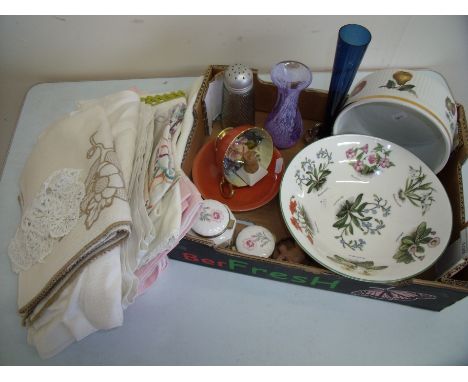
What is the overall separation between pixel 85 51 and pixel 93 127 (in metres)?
0.25

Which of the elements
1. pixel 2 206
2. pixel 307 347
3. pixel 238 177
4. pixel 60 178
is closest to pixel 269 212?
pixel 238 177

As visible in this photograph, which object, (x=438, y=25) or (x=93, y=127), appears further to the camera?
(x=438, y=25)

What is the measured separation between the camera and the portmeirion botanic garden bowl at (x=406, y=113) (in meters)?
0.50

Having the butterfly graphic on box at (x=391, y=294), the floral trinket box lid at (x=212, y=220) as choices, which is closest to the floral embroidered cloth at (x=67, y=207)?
the floral trinket box lid at (x=212, y=220)

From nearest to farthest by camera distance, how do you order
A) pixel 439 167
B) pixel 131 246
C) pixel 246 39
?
pixel 131 246 → pixel 439 167 → pixel 246 39

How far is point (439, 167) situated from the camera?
0.56 meters

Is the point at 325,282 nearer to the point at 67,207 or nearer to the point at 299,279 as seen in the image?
the point at 299,279

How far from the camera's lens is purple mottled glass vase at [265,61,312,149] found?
1.79 ft

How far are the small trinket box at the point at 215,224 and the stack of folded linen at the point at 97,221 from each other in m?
0.02

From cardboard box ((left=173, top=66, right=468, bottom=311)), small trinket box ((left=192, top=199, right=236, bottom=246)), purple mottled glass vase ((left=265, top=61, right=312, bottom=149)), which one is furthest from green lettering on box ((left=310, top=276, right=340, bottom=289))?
purple mottled glass vase ((left=265, top=61, right=312, bottom=149))

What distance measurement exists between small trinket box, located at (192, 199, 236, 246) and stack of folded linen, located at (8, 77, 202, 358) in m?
0.02

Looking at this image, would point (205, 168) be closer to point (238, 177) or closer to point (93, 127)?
point (238, 177)

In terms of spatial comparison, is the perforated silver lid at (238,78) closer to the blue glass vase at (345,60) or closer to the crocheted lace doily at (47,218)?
the blue glass vase at (345,60)

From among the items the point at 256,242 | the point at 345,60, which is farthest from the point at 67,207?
the point at 345,60
